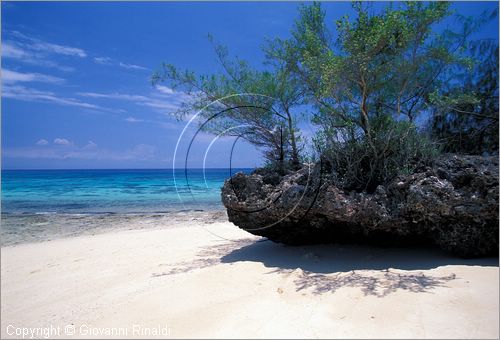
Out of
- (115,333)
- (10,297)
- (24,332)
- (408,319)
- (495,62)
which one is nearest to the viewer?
(408,319)

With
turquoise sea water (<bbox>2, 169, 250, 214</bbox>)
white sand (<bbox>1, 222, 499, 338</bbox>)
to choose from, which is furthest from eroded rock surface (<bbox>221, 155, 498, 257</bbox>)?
turquoise sea water (<bbox>2, 169, 250, 214</bbox>)

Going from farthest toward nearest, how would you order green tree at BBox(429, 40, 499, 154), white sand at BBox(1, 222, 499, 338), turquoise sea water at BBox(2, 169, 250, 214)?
turquoise sea water at BBox(2, 169, 250, 214) < green tree at BBox(429, 40, 499, 154) < white sand at BBox(1, 222, 499, 338)

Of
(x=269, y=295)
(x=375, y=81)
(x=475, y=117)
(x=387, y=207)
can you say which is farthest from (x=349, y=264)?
(x=475, y=117)

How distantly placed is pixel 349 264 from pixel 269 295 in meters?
1.72

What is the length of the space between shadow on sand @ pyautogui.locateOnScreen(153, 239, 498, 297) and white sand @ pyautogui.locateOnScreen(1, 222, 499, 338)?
0.02m

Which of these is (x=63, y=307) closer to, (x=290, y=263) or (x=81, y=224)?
(x=290, y=263)

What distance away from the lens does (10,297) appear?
522cm

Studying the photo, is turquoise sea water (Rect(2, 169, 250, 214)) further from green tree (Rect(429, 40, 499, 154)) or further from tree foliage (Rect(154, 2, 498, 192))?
green tree (Rect(429, 40, 499, 154))

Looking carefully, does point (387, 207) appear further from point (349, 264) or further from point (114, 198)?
point (114, 198)

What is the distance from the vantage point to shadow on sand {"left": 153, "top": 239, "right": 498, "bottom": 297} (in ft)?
14.0

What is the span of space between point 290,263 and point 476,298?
108 inches

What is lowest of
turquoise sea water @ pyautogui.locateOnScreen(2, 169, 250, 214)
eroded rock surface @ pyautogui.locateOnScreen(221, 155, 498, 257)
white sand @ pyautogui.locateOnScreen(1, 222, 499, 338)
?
turquoise sea water @ pyautogui.locateOnScreen(2, 169, 250, 214)

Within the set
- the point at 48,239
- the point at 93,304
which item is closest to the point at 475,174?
the point at 93,304

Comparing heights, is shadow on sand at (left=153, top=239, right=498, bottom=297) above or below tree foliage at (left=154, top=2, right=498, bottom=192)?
below
